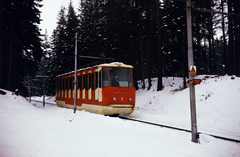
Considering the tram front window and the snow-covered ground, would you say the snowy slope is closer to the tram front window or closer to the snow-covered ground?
the snow-covered ground

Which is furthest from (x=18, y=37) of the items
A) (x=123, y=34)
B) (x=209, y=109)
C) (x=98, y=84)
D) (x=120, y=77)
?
(x=209, y=109)

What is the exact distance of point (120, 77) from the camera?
15.1 metres

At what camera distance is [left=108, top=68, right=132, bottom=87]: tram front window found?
1475 cm

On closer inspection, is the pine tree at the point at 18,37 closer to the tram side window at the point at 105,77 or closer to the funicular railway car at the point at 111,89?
the funicular railway car at the point at 111,89

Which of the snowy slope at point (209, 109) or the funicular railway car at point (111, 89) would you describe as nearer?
the snowy slope at point (209, 109)

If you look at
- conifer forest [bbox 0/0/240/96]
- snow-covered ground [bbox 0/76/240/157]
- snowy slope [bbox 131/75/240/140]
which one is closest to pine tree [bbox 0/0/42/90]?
conifer forest [bbox 0/0/240/96]

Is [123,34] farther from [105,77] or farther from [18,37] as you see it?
[105,77]

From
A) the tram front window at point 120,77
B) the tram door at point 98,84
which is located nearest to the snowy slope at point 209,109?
the tram front window at point 120,77

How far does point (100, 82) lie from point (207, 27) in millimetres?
28390

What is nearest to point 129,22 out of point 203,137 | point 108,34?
point 108,34

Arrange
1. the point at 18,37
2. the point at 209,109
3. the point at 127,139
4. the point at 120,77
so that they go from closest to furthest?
the point at 127,139
the point at 209,109
the point at 120,77
the point at 18,37

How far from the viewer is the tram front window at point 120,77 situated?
14.8 metres

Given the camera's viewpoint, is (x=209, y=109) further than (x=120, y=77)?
No

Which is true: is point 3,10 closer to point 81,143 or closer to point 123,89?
point 123,89
